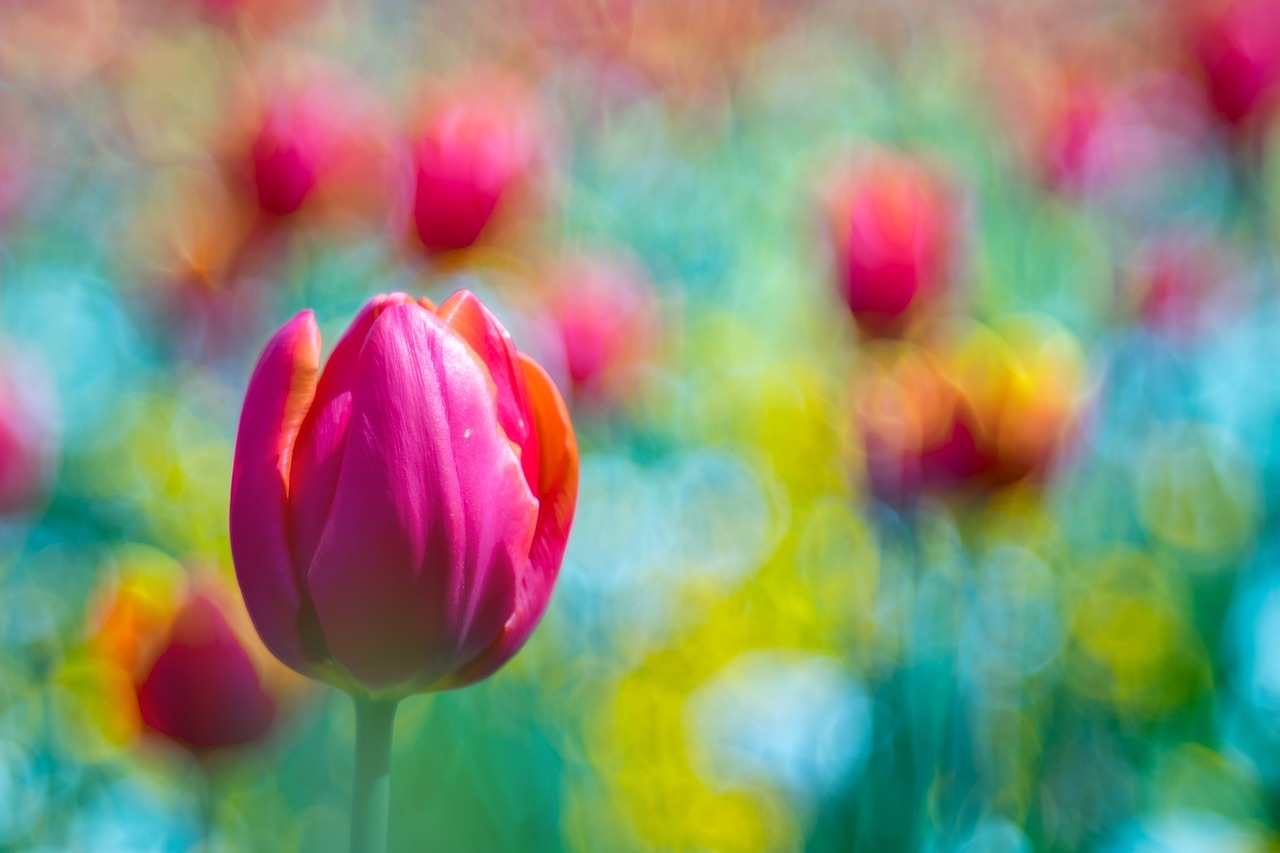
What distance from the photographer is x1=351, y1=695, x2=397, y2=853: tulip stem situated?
1.03 ft

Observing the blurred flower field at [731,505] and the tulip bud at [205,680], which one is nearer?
the tulip bud at [205,680]

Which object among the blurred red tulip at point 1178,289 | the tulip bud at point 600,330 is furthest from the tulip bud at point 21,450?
the blurred red tulip at point 1178,289

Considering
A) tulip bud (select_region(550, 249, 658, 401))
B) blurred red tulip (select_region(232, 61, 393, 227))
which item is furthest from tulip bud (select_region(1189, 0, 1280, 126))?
blurred red tulip (select_region(232, 61, 393, 227))

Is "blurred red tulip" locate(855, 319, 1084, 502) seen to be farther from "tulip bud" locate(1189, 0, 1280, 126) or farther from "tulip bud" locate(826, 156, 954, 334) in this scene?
"tulip bud" locate(1189, 0, 1280, 126)

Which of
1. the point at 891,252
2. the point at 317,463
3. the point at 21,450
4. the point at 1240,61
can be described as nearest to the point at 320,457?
the point at 317,463

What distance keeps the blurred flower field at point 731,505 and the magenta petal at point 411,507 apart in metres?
0.22

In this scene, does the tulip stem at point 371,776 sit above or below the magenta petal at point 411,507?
below

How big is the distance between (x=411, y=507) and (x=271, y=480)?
37 mm

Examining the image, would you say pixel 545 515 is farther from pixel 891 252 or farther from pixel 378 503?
pixel 891 252

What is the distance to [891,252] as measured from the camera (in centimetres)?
85

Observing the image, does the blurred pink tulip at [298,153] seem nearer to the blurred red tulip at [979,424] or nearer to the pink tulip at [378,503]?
the blurred red tulip at [979,424]

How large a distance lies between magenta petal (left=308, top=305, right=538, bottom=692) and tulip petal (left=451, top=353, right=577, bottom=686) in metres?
0.02

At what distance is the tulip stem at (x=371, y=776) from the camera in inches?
12.4

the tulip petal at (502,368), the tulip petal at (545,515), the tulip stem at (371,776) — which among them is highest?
the tulip petal at (502,368)
